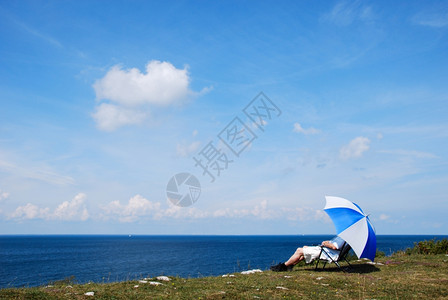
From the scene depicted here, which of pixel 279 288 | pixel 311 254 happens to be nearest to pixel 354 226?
pixel 311 254

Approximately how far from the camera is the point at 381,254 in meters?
20.9

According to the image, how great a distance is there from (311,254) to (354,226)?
2.04m

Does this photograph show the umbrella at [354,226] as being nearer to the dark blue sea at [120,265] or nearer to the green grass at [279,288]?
the green grass at [279,288]

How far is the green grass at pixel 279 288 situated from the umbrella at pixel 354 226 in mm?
1010

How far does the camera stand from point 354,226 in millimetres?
12648

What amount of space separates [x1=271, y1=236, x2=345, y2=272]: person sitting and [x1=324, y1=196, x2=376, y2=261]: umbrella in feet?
3.45

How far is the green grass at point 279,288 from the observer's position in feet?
26.6

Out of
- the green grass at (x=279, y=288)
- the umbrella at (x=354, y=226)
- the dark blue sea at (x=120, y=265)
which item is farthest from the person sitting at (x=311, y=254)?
the dark blue sea at (x=120, y=265)

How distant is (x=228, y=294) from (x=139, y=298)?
2190mm

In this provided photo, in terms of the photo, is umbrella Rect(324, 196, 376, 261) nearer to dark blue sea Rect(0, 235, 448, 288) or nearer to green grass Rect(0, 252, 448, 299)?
green grass Rect(0, 252, 448, 299)

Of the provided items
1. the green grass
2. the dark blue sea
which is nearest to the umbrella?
the green grass

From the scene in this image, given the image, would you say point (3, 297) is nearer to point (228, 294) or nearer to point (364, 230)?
point (228, 294)

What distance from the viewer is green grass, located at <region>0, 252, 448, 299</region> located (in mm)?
8100

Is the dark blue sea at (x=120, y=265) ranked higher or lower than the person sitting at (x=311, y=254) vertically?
lower
